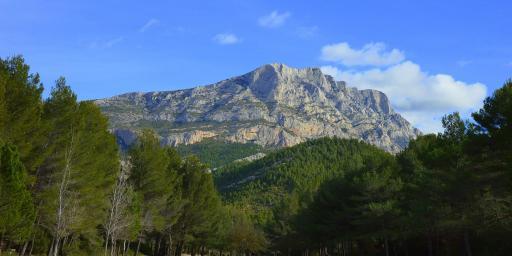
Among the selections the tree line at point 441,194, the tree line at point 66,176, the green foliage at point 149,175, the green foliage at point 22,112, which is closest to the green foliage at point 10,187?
the tree line at point 66,176

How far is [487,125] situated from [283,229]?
7525 cm

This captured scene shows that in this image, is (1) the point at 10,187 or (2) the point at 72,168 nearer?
(1) the point at 10,187

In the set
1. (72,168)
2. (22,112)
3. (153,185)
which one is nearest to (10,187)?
(22,112)

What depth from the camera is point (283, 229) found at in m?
102

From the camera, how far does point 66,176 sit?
3158 cm

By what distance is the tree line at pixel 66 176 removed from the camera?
2577 centimetres

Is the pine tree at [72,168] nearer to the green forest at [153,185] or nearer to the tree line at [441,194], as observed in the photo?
the green forest at [153,185]

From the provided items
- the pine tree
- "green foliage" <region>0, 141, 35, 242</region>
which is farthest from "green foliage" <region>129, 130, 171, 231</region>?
"green foliage" <region>0, 141, 35, 242</region>

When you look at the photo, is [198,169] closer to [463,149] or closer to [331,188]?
[331,188]

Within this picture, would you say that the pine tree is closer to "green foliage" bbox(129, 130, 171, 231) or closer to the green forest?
the green forest

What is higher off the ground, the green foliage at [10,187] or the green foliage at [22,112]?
the green foliage at [22,112]

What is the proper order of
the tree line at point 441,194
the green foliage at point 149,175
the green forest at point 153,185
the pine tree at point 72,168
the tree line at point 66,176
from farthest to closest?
the green foliage at point 149,175 < the pine tree at point 72,168 < the tree line at point 441,194 < the green forest at point 153,185 < the tree line at point 66,176

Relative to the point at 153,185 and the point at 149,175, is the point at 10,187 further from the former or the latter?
the point at 153,185

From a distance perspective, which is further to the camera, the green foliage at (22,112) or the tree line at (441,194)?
the tree line at (441,194)
